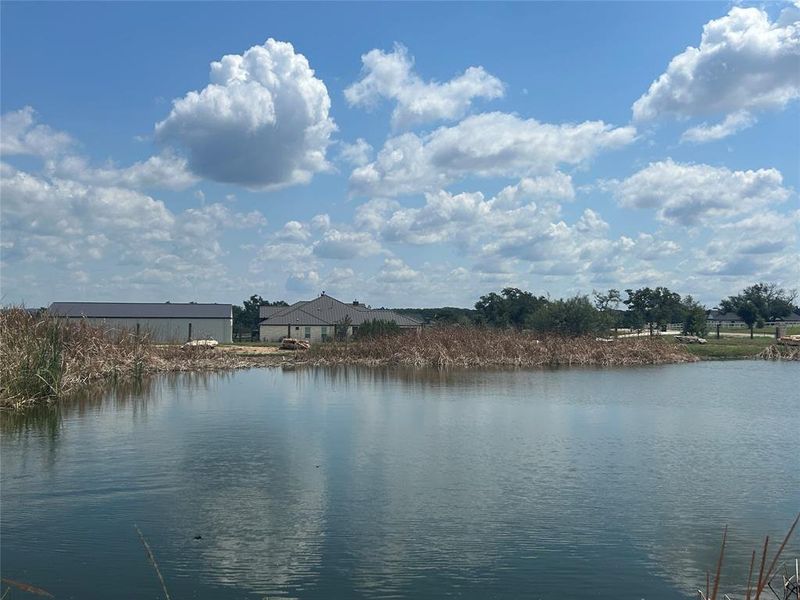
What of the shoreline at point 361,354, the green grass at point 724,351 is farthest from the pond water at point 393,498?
the green grass at point 724,351

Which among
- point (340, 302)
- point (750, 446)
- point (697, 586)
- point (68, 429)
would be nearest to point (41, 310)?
point (68, 429)

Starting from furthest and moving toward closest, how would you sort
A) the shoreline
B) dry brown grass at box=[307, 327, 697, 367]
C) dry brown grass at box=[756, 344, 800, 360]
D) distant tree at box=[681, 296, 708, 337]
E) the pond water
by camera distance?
distant tree at box=[681, 296, 708, 337], dry brown grass at box=[756, 344, 800, 360], dry brown grass at box=[307, 327, 697, 367], the shoreline, the pond water

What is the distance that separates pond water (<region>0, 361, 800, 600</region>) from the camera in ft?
24.7

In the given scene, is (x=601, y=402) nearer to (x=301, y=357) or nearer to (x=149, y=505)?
(x=149, y=505)

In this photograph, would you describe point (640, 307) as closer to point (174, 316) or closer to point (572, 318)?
point (572, 318)

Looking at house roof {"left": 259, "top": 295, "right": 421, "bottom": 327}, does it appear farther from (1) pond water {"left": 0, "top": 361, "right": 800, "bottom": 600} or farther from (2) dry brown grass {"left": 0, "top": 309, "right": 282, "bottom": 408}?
(1) pond water {"left": 0, "top": 361, "right": 800, "bottom": 600}

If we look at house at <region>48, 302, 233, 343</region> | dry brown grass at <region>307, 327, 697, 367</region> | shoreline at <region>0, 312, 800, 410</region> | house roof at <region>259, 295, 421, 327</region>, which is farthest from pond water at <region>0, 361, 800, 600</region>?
house roof at <region>259, 295, 421, 327</region>

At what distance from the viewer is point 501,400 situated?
22.0m

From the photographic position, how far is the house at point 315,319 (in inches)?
2608

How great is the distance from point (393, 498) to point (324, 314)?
60189 millimetres

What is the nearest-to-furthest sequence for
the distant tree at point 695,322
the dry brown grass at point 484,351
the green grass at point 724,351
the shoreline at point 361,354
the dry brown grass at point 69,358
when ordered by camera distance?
1. the dry brown grass at point 69,358
2. the shoreline at point 361,354
3. the dry brown grass at point 484,351
4. the green grass at point 724,351
5. the distant tree at point 695,322

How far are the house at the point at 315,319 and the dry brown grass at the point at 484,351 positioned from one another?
22.0 meters

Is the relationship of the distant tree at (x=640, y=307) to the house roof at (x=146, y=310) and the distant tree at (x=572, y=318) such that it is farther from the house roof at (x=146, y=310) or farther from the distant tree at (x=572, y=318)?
the house roof at (x=146, y=310)

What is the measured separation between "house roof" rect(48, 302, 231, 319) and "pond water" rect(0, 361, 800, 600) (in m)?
45.6
